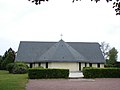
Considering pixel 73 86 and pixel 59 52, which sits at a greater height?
pixel 59 52

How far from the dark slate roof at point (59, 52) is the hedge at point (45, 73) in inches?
628

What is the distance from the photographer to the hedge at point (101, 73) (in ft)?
125

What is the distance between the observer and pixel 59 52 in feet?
181

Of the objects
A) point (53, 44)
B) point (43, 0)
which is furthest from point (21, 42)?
point (43, 0)

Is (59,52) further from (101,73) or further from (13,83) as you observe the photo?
(13,83)

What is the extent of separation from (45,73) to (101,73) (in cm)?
719

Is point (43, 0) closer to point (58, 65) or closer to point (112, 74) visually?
point (112, 74)

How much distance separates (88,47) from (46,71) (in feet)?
96.3

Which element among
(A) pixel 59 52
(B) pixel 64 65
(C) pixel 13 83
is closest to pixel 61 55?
(A) pixel 59 52

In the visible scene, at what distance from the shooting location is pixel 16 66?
46094 mm

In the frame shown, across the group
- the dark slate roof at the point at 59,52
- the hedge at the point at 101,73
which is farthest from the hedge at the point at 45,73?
the dark slate roof at the point at 59,52

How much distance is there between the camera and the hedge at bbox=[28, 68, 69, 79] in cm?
3591

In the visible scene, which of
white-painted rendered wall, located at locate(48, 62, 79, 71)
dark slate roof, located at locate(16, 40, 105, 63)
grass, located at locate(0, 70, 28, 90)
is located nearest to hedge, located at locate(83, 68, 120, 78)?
grass, located at locate(0, 70, 28, 90)

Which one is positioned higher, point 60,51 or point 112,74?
point 60,51
